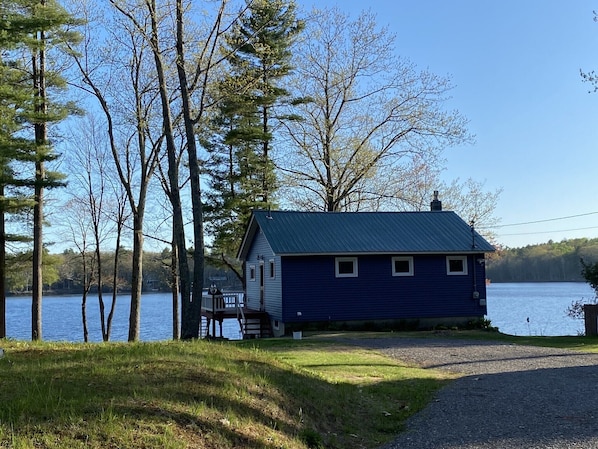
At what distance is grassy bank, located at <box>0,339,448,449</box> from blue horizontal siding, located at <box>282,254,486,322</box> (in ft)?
38.2

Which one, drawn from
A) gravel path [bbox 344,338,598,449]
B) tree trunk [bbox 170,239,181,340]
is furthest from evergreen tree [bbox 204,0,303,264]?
gravel path [bbox 344,338,598,449]

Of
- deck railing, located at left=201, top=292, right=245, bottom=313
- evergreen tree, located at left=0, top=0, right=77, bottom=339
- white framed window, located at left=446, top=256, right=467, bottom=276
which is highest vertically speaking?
evergreen tree, located at left=0, top=0, right=77, bottom=339

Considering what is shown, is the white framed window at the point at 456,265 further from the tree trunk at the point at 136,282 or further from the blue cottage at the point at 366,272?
the tree trunk at the point at 136,282

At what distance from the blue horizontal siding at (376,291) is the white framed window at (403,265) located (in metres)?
0.18

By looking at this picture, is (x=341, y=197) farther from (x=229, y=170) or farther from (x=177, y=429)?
(x=177, y=429)

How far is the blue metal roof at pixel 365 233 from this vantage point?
21297 mm

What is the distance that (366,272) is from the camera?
70.6 feet

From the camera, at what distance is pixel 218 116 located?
29.3 m

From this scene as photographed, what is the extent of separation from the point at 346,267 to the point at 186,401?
16395mm

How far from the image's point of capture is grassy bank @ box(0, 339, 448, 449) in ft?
14.2

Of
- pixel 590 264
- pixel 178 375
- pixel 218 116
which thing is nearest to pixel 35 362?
pixel 178 375

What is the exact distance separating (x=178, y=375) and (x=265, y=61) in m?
24.3

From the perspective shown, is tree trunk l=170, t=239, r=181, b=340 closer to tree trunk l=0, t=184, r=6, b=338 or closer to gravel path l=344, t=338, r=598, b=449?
tree trunk l=0, t=184, r=6, b=338

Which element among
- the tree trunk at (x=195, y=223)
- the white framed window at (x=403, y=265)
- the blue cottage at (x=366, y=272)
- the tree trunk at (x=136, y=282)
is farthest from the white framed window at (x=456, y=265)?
the tree trunk at (x=136, y=282)
